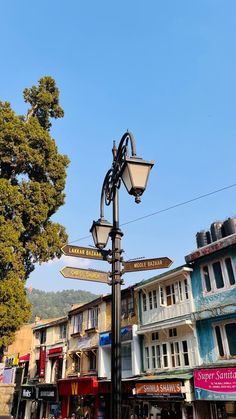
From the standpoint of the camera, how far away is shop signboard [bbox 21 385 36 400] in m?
32.8

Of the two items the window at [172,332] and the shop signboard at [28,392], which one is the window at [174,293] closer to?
the window at [172,332]

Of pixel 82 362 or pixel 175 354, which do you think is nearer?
pixel 175 354

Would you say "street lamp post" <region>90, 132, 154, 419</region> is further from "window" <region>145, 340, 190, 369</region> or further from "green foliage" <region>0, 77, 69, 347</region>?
"window" <region>145, 340, 190, 369</region>

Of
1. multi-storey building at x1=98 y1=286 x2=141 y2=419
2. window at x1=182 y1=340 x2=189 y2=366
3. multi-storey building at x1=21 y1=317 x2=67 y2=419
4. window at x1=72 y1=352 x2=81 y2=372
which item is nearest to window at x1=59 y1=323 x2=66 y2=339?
multi-storey building at x1=21 y1=317 x2=67 y2=419

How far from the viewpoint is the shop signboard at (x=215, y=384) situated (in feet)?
49.0

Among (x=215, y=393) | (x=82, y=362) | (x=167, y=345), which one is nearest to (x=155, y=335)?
(x=167, y=345)

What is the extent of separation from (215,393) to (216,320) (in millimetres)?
3145

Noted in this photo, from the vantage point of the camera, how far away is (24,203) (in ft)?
54.5

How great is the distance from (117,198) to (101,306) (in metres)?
22.5

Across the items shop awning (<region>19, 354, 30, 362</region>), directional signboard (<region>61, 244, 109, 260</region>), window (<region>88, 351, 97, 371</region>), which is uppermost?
shop awning (<region>19, 354, 30, 362</region>)

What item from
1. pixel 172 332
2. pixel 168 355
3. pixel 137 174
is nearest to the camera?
pixel 137 174

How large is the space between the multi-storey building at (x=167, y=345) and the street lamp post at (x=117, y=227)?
13932mm

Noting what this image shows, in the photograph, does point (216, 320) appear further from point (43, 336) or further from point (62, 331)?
point (43, 336)

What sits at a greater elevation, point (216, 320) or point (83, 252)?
point (216, 320)
